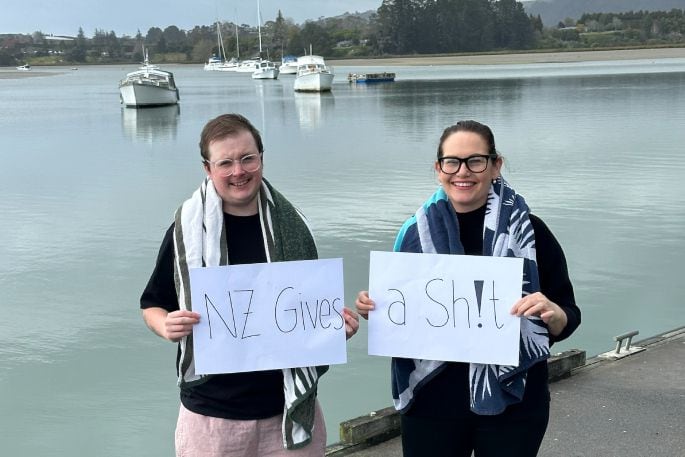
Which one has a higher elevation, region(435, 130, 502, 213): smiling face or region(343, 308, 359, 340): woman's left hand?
region(435, 130, 502, 213): smiling face

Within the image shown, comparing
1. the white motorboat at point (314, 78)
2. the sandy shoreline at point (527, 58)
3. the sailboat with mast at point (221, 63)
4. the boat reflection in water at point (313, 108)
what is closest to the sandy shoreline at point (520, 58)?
the sandy shoreline at point (527, 58)

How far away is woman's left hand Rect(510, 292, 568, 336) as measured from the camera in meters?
2.47

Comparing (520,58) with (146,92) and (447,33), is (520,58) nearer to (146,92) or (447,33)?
(447,33)

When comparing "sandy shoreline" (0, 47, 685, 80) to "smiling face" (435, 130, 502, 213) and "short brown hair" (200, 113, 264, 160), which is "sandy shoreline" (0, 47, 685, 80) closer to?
"smiling face" (435, 130, 502, 213)

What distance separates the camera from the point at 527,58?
12644 centimetres

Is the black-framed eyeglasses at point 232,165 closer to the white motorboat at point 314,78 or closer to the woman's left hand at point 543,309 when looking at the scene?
the woman's left hand at point 543,309

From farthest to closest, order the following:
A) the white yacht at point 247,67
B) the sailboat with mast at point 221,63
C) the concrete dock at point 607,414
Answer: the sailboat with mast at point 221,63 → the white yacht at point 247,67 → the concrete dock at point 607,414

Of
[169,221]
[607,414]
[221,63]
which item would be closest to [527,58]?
[221,63]

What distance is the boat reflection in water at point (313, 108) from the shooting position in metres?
33.9

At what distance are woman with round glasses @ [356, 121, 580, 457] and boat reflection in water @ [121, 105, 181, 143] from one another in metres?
26.5

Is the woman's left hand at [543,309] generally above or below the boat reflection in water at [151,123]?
above

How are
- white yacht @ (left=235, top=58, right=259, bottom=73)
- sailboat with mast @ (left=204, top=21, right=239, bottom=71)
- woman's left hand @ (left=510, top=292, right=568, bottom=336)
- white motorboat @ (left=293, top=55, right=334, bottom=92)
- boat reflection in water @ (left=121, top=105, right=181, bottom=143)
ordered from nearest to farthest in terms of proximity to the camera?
woman's left hand @ (left=510, top=292, right=568, bottom=336), boat reflection in water @ (left=121, top=105, right=181, bottom=143), white motorboat @ (left=293, top=55, right=334, bottom=92), white yacht @ (left=235, top=58, right=259, bottom=73), sailboat with mast @ (left=204, top=21, right=239, bottom=71)

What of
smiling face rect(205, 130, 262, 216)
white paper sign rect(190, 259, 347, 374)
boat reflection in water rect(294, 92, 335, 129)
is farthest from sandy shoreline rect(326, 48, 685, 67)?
smiling face rect(205, 130, 262, 216)

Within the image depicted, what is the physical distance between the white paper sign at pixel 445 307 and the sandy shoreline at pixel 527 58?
118561 mm
